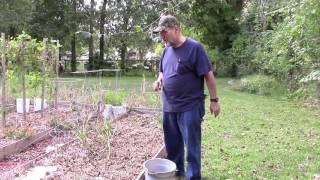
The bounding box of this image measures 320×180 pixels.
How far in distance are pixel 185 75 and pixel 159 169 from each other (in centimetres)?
92

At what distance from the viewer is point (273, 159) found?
18.2ft

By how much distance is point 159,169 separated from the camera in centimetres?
426

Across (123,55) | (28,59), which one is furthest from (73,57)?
(28,59)

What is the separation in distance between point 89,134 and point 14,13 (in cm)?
1819

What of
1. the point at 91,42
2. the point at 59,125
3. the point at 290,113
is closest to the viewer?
the point at 59,125

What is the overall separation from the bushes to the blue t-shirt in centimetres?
1113

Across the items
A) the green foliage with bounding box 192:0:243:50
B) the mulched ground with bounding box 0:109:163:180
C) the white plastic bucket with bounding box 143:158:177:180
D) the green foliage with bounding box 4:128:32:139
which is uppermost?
the green foliage with bounding box 192:0:243:50

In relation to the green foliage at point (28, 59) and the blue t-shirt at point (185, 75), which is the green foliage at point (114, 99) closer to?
the green foliage at point (28, 59)

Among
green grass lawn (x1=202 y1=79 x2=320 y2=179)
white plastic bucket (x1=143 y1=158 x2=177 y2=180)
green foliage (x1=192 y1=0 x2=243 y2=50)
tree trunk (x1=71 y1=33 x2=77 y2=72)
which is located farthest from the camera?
tree trunk (x1=71 y1=33 x2=77 y2=72)

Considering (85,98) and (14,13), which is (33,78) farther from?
(14,13)

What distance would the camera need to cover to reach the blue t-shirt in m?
4.07

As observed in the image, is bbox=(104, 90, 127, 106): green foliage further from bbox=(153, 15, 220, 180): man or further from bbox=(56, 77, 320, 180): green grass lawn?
bbox=(153, 15, 220, 180): man

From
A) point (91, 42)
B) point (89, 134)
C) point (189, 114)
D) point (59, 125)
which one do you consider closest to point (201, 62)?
point (189, 114)

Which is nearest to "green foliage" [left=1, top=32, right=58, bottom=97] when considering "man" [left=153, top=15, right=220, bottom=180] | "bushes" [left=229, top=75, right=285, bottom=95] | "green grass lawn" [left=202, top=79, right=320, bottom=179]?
"green grass lawn" [left=202, top=79, right=320, bottom=179]
